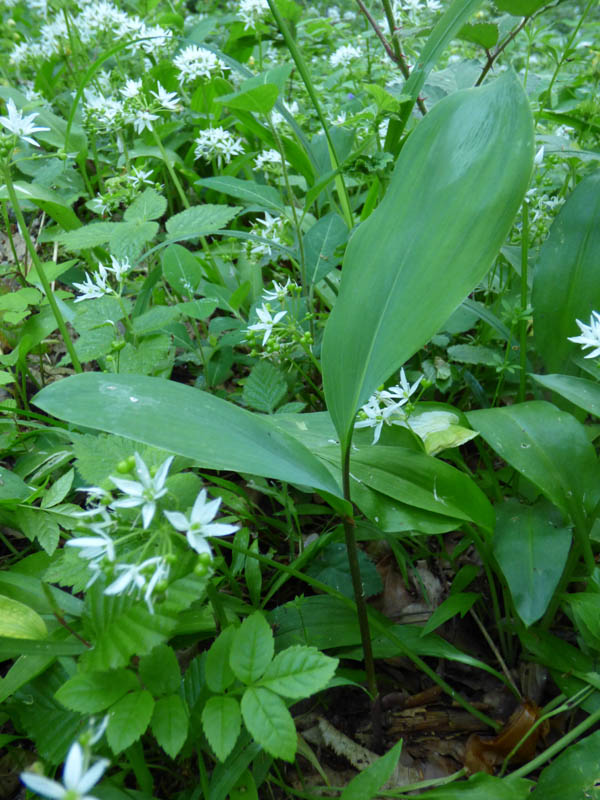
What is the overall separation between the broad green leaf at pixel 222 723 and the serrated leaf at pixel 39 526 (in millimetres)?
443

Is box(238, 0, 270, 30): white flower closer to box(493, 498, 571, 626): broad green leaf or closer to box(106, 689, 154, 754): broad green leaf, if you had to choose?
box(493, 498, 571, 626): broad green leaf

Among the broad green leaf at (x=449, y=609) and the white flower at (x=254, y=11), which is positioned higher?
the white flower at (x=254, y=11)

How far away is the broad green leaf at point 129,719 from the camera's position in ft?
2.32

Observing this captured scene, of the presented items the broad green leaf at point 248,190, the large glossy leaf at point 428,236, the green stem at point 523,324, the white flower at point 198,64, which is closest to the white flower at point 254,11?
the white flower at point 198,64

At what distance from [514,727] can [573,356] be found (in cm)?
74

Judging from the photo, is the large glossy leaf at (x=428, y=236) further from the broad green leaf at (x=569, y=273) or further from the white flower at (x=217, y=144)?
the white flower at (x=217, y=144)

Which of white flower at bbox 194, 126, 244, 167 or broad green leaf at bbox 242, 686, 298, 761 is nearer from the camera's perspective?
broad green leaf at bbox 242, 686, 298, 761

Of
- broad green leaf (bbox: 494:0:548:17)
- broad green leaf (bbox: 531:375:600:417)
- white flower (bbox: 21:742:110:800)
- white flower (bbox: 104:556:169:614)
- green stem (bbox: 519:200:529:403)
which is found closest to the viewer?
white flower (bbox: 21:742:110:800)

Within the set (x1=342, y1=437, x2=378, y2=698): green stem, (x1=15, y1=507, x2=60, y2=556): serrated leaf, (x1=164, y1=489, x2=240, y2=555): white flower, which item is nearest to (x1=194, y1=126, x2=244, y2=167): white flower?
(x1=15, y1=507, x2=60, y2=556): serrated leaf

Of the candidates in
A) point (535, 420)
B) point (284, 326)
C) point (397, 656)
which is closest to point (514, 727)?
point (397, 656)

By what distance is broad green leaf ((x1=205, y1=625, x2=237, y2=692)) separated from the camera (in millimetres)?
794

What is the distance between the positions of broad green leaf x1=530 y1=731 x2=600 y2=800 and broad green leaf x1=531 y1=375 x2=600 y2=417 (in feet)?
1.68

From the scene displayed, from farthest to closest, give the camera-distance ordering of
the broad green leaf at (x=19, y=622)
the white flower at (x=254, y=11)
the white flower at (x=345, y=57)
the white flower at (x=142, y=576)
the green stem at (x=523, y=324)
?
the white flower at (x=345, y=57)
the white flower at (x=254, y=11)
the green stem at (x=523, y=324)
the broad green leaf at (x=19, y=622)
the white flower at (x=142, y=576)

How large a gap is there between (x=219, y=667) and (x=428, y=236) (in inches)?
25.7
